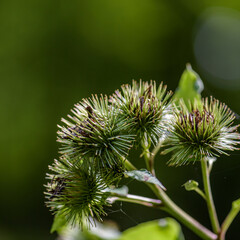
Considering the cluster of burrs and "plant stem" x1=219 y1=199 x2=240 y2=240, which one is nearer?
"plant stem" x1=219 y1=199 x2=240 y2=240

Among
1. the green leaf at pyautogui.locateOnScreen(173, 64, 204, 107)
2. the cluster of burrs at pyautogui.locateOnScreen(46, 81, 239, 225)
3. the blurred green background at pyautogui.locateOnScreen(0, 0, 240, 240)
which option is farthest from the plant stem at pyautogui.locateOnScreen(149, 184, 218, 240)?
the blurred green background at pyautogui.locateOnScreen(0, 0, 240, 240)

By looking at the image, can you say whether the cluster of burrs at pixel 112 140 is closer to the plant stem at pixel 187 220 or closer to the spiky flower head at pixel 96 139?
the spiky flower head at pixel 96 139

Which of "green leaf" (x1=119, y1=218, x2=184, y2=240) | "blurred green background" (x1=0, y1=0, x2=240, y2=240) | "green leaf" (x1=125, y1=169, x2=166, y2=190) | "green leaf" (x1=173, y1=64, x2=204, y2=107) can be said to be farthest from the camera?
"blurred green background" (x1=0, y1=0, x2=240, y2=240)

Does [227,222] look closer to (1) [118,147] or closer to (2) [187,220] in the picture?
(2) [187,220]

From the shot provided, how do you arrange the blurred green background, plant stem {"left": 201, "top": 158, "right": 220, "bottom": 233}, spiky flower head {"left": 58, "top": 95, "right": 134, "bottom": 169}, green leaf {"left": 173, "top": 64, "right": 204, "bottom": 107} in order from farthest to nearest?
the blurred green background < green leaf {"left": 173, "top": 64, "right": 204, "bottom": 107} < spiky flower head {"left": 58, "top": 95, "right": 134, "bottom": 169} < plant stem {"left": 201, "top": 158, "right": 220, "bottom": 233}

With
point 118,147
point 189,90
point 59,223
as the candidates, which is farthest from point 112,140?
point 189,90

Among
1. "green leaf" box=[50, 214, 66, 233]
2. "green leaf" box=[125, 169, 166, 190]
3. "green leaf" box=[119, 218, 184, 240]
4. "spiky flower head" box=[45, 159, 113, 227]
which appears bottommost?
"green leaf" box=[50, 214, 66, 233]

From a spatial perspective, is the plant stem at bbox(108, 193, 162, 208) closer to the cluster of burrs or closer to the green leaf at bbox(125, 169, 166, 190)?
the cluster of burrs

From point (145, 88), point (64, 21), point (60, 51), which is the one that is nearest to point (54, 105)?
point (60, 51)
